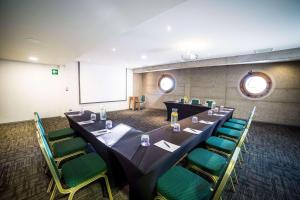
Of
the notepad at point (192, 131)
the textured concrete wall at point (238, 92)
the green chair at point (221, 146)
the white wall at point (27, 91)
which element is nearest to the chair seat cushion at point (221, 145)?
the green chair at point (221, 146)

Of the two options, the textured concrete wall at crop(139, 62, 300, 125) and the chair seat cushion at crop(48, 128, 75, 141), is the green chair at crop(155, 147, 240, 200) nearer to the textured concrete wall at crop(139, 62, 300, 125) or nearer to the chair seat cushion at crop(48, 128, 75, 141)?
the chair seat cushion at crop(48, 128, 75, 141)

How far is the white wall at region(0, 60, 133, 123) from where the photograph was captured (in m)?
4.65

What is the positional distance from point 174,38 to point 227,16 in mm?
1226

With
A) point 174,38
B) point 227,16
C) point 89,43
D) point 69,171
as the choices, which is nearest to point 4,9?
point 89,43

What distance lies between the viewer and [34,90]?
17.0 feet

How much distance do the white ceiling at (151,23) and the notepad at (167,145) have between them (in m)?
1.68

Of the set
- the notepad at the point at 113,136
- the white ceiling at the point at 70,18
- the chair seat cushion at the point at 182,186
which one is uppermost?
the white ceiling at the point at 70,18

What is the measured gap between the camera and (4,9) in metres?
1.64

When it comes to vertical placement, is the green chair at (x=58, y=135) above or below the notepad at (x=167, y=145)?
below

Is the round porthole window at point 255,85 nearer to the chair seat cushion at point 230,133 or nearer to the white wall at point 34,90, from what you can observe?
the chair seat cushion at point 230,133

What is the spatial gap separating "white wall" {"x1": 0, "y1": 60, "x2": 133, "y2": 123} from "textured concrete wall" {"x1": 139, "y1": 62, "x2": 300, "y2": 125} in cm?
520

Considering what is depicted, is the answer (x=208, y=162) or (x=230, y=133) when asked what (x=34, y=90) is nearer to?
(x=208, y=162)

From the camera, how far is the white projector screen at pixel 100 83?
612 cm

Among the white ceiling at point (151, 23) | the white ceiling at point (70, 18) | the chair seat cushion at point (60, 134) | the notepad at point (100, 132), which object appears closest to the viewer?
the white ceiling at point (70, 18)
